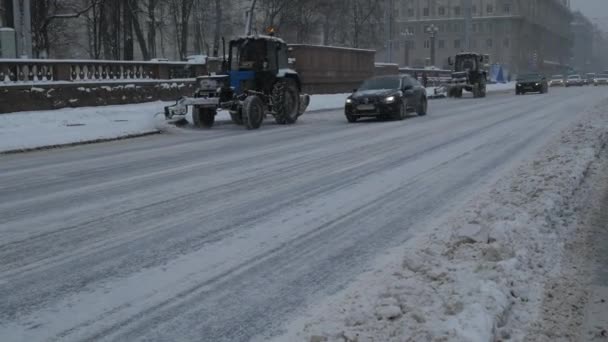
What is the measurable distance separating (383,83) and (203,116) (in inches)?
236

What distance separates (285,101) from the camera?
2108 cm

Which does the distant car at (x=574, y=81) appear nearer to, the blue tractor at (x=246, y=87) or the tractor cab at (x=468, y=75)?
the tractor cab at (x=468, y=75)

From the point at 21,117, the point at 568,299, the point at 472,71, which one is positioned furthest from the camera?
the point at 472,71

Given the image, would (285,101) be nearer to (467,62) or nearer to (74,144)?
(74,144)

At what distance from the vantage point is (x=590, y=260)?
6.18 meters

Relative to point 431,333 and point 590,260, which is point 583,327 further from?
point 590,260

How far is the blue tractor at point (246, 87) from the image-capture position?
19.5 m

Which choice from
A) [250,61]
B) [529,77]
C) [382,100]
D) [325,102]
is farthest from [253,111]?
[529,77]

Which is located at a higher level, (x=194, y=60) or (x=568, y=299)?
(x=194, y=60)

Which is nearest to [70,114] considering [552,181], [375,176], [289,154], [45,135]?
[45,135]

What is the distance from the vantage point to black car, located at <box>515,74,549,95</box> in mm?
47656

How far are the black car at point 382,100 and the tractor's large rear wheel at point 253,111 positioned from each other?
10.2 feet

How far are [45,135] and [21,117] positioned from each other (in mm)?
2763

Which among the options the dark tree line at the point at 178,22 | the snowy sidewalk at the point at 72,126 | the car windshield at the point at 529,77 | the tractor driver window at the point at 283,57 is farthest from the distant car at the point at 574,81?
the tractor driver window at the point at 283,57
